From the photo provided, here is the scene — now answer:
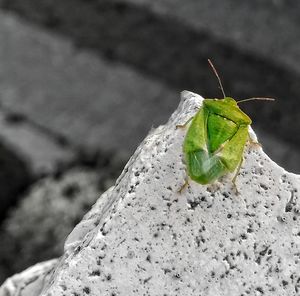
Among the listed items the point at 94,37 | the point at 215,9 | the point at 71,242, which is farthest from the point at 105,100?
the point at 71,242

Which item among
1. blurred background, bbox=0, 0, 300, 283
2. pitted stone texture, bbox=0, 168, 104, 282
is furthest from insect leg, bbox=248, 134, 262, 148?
blurred background, bbox=0, 0, 300, 283

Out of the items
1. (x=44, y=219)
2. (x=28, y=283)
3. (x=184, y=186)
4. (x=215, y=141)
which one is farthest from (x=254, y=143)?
(x=44, y=219)

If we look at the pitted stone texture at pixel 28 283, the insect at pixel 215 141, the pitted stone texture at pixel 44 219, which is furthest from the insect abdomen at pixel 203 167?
the pitted stone texture at pixel 44 219

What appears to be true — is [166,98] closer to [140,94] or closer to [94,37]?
[140,94]

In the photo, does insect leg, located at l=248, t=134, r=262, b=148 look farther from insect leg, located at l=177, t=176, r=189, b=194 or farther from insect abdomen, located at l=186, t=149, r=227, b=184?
insect leg, located at l=177, t=176, r=189, b=194

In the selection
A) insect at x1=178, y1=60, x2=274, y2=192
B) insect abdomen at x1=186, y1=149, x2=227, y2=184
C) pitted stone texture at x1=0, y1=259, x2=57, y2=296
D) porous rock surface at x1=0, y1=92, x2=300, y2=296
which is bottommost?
pitted stone texture at x1=0, y1=259, x2=57, y2=296

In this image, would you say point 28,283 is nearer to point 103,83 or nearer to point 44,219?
point 44,219

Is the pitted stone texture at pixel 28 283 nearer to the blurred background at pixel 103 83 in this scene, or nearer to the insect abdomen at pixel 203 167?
the insect abdomen at pixel 203 167
